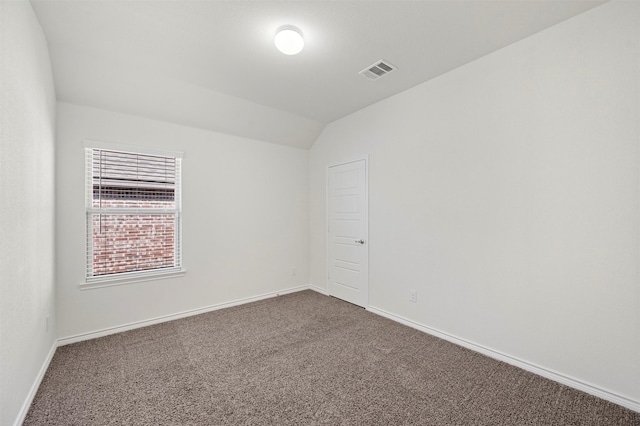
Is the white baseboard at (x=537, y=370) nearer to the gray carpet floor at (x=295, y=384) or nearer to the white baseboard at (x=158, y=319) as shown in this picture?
the gray carpet floor at (x=295, y=384)

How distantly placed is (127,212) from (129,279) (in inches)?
31.3

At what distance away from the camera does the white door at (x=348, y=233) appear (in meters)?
3.88

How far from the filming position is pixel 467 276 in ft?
9.04

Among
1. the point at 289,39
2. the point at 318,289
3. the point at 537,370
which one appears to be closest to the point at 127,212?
the point at 289,39

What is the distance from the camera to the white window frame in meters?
3.00

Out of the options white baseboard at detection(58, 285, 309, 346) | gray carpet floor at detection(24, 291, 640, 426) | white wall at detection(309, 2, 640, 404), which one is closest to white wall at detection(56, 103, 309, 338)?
white baseboard at detection(58, 285, 309, 346)

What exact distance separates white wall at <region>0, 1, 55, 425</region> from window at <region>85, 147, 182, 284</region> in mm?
652

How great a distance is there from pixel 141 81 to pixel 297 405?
3.40 m

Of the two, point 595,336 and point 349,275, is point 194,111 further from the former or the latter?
point 595,336

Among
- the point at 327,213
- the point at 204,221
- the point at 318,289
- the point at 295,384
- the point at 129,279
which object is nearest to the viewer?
the point at 295,384

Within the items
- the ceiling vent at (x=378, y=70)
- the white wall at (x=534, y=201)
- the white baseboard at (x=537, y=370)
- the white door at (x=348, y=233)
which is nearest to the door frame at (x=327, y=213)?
the white door at (x=348, y=233)

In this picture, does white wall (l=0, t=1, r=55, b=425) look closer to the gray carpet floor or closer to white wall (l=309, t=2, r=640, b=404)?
the gray carpet floor

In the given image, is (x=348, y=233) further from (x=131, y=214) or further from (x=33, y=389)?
(x=33, y=389)

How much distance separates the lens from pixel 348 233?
4141 mm
